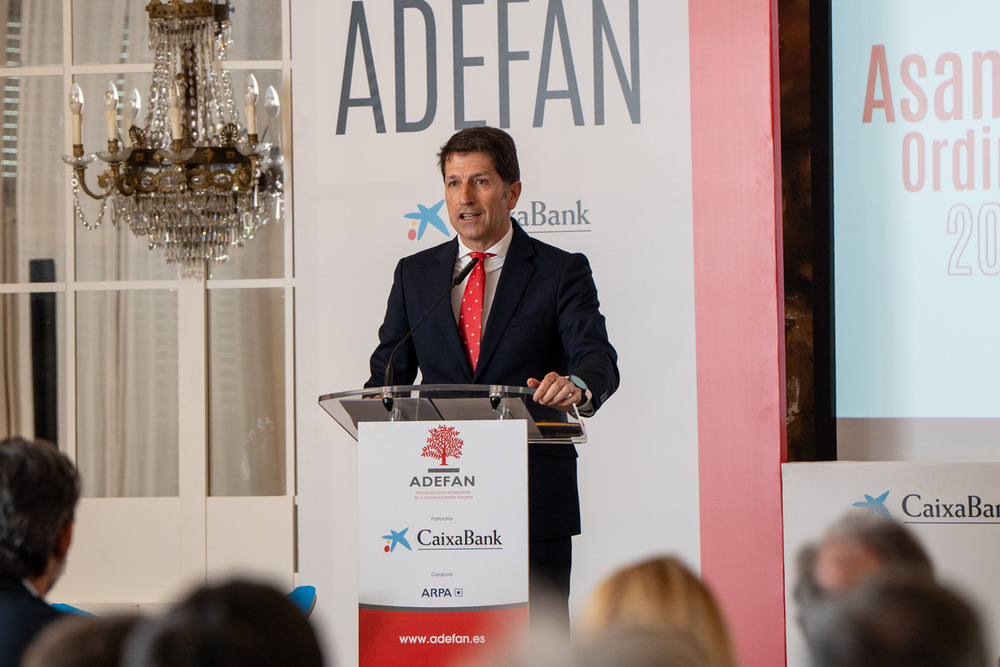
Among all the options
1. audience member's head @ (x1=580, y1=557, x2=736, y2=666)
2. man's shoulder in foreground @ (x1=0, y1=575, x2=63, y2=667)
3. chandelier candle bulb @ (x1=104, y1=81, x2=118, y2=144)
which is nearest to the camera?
audience member's head @ (x1=580, y1=557, x2=736, y2=666)

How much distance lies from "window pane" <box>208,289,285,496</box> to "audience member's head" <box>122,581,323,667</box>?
143 inches

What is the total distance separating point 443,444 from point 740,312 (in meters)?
1.78

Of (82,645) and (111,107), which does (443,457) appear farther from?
(111,107)

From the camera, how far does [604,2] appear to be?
148 inches

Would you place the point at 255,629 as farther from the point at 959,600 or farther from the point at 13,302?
the point at 13,302

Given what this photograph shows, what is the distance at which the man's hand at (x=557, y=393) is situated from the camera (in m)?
2.15

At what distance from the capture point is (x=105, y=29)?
14.6 ft

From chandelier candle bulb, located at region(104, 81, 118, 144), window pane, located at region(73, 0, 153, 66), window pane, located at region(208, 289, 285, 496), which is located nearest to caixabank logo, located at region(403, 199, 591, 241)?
window pane, located at region(208, 289, 285, 496)

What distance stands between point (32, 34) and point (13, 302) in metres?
1.15

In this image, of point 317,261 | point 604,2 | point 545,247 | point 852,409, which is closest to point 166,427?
point 317,261

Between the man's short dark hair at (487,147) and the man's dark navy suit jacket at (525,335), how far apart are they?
20cm

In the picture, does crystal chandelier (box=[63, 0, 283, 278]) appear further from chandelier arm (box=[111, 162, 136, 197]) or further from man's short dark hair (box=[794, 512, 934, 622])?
man's short dark hair (box=[794, 512, 934, 622])

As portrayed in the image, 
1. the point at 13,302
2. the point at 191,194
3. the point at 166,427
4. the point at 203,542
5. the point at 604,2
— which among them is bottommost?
the point at 203,542

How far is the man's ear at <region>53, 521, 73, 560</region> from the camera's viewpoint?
1.69 m
